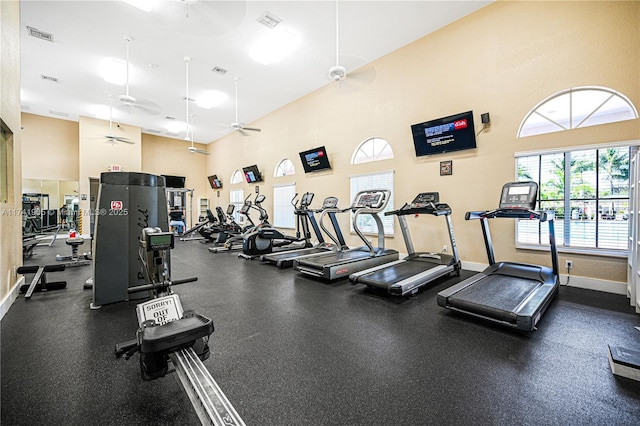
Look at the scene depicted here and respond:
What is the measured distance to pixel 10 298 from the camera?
3131 millimetres

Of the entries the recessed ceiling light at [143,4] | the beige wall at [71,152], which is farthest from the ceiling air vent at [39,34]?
the beige wall at [71,152]

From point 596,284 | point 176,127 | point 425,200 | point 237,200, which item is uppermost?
point 176,127

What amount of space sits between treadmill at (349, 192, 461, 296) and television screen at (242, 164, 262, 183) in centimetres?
627

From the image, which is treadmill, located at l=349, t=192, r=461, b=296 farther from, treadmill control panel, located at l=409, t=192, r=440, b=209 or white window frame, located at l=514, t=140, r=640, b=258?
white window frame, located at l=514, t=140, r=640, b=258

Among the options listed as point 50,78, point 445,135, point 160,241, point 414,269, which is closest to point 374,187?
point 445,135

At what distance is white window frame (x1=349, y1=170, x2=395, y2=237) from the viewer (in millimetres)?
5797

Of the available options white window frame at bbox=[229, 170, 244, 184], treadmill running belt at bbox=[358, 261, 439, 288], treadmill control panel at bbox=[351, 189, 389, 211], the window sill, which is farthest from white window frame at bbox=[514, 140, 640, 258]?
white window frame at bbox=[229, 170, 244, 184]

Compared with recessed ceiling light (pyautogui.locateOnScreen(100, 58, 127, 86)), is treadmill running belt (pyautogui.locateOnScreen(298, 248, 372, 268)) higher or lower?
lower

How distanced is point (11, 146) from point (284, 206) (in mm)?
6076

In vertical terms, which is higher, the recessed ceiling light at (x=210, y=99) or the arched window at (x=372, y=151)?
the recessed ceiling light at (x=210, y=99)

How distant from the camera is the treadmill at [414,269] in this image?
3.41 metres

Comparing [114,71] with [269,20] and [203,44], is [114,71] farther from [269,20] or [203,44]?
[269,20]

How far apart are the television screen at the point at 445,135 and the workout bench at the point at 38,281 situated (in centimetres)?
619

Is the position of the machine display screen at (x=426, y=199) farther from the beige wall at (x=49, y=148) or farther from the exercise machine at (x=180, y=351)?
the beige wall at (x=49, y=148)
